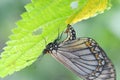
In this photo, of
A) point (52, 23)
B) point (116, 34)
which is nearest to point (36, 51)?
point (52, 23)

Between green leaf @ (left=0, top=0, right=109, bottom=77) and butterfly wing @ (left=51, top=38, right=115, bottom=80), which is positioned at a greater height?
green leaf @ (left=0, top=0, right=109, bottom=77)

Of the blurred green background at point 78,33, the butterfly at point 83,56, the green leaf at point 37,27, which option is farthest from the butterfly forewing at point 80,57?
the blurred green background at point 78,33

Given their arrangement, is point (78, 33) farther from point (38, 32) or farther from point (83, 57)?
point (38, 32)

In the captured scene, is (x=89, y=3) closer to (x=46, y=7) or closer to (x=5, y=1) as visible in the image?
(x=46, y=7)

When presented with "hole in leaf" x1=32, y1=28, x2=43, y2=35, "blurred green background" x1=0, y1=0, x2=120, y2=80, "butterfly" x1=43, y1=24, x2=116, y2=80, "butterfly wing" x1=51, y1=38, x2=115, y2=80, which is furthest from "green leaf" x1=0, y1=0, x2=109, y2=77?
"blurred green background" x1=0, y1=0, x2=120, y2=80

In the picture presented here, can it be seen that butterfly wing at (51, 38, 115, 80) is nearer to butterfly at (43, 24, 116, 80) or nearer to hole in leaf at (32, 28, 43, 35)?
butterfly at (43, 24, 116, 80)

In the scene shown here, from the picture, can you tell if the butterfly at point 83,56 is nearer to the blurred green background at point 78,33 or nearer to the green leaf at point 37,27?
the green leaf at point 37,27

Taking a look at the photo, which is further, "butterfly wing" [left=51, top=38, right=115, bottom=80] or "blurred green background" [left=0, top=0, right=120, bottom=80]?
"blurred green background" [left=0, top=0, right=120, bottom=80]
